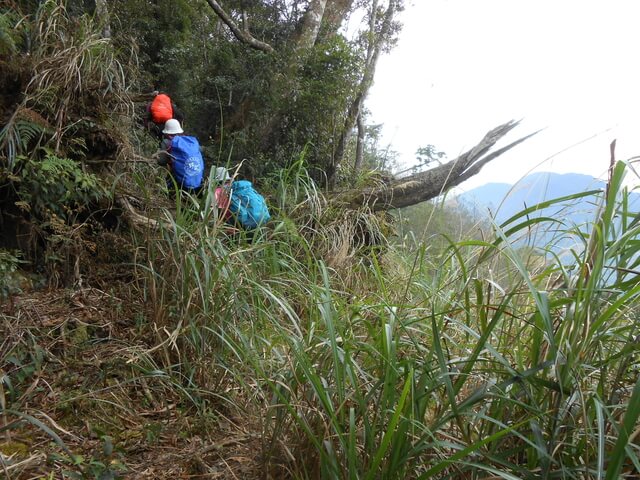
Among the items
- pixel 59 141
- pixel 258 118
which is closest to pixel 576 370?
pixel 59 141

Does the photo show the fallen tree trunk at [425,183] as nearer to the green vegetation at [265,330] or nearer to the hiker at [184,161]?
the green vegetation at [265,330]

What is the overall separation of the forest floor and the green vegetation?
11 millimetres

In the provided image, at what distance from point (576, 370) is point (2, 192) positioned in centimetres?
331

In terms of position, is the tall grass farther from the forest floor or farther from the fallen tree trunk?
the fallen tree trunk

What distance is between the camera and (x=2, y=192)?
3053 mm

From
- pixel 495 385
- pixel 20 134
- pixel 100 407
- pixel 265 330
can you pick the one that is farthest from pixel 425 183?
pixel 495 385

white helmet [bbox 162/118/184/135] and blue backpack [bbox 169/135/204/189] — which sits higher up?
white helmet [bbox 162/118/184/135]

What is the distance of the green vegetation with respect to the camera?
1.30 metres

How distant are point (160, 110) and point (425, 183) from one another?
9.81 feet

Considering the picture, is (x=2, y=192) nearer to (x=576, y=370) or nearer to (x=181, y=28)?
(x=576, y=370)

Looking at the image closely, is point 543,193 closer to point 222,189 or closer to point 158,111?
point 222,189

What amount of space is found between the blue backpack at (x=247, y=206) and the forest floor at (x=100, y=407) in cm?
113

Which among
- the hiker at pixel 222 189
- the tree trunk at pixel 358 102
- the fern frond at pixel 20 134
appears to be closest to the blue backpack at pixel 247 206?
the hiker at pixel 222 189

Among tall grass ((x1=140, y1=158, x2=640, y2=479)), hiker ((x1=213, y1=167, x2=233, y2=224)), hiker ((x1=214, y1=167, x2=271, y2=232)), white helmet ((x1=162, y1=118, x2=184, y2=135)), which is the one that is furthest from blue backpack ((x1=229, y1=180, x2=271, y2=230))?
tall grass ((x1=140, y1=158, x2=640, y2=479))
